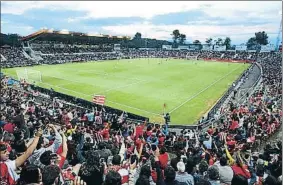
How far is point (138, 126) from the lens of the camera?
15750 millimetres

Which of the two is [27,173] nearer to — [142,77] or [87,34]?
[142,77]

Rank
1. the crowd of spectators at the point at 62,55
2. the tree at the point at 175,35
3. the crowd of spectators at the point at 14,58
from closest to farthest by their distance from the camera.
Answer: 1. the crowd of spectators at the point at 14,58
2. the crowd of spectators at the point at 62,55
3. the tree at the point at 175,35

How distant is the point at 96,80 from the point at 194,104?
18733 mm

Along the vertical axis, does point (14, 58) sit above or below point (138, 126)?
above

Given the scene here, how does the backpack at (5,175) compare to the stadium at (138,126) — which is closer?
the backpack at (5,175)

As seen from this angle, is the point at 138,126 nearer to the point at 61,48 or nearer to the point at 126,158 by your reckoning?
the point at 126,158

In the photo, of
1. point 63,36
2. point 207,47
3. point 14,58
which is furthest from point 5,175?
point 207,47

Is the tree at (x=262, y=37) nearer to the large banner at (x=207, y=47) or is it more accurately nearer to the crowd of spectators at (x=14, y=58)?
the large banner at (x=207, y=47)

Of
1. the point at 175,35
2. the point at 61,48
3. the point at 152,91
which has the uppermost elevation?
the point at 175,35

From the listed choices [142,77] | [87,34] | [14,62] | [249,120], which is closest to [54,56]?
[87,34]

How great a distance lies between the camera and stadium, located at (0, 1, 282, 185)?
6.61 metres

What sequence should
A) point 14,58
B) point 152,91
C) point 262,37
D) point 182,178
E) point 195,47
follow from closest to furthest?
point 182,178 → point 152,91 → point 14,58 → point 195,47 → point 262,37

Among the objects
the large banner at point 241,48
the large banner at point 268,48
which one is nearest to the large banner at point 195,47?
the large banner at point 241,48

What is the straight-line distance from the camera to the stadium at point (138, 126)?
260 inches
